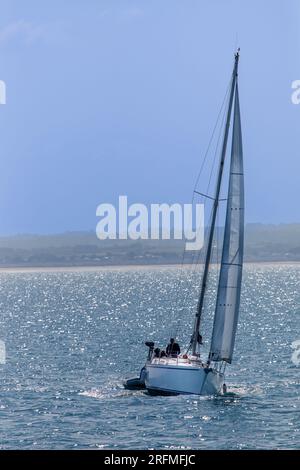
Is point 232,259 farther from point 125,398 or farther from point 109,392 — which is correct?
point 109,392

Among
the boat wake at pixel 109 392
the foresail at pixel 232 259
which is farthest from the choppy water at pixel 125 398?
the foresail at pixel 232 259

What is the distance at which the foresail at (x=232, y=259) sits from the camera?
4769cm

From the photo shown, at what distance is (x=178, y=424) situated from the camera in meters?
42.4

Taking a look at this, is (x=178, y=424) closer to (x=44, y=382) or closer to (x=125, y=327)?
(x=44, y=382)

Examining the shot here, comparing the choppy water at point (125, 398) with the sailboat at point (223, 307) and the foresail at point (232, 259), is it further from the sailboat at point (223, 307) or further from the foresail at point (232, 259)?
the foresail at point (232, 259)

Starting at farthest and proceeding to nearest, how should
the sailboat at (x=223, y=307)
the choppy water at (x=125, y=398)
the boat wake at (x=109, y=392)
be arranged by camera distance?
1. the boat wake at (x=109, y=392)
2. the sailboat at (x=223, y=307)
3. the choppy water at (x=125, y=398)

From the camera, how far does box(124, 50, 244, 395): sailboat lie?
155 ft

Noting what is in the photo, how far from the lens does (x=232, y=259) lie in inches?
1901

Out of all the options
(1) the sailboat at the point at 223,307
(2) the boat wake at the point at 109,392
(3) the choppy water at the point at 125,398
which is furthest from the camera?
(2) the boat wake at the point at 109,392

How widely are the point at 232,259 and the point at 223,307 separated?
6.49 ft

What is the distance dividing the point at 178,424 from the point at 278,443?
4.31 m

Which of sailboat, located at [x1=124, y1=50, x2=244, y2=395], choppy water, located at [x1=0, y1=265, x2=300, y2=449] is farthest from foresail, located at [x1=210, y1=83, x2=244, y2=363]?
choppy water, located at [x1=0, y1=265, x2=300, y2=449]

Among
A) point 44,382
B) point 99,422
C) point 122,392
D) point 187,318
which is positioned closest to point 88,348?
point 44,382

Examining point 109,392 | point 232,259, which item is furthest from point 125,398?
point 232,259
